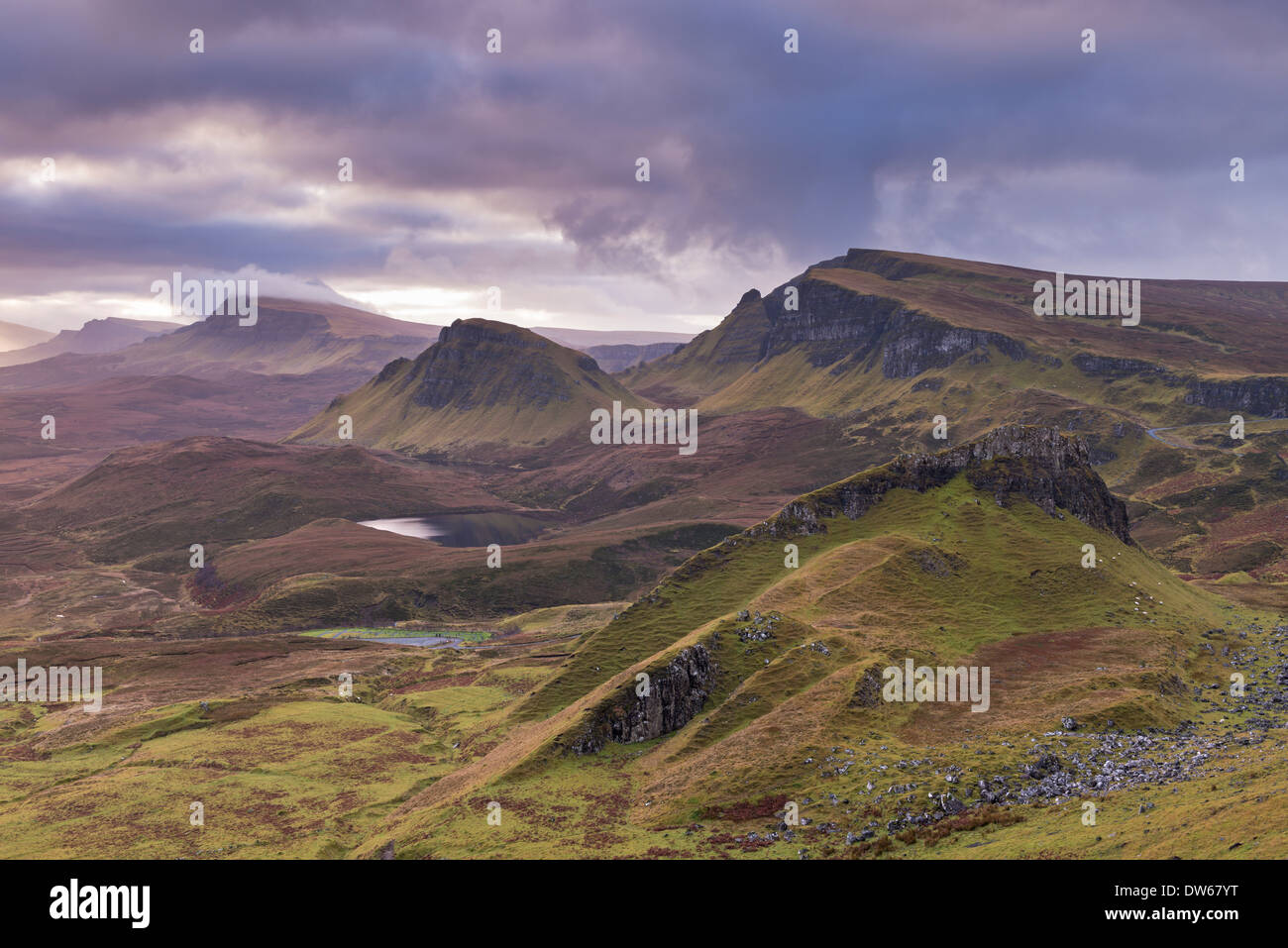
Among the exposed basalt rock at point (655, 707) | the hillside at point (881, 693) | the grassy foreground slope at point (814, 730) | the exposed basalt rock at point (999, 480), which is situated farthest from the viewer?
the exposed basalt rock at point (999, 480)

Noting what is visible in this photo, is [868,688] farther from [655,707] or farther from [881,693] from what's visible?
[655,707]

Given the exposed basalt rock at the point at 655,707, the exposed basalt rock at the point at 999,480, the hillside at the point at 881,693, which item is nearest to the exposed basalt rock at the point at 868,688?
the hillside at the point at 881,693

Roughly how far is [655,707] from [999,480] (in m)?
68.4

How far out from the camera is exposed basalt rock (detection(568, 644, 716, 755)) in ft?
282

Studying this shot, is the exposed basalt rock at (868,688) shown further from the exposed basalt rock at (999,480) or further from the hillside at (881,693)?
the exposed basalt rock at (999,480)

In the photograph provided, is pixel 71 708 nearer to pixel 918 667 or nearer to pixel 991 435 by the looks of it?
pixel 918 667

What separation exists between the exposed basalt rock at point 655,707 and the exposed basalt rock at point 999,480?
4229cm

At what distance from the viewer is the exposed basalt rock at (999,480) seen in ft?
412

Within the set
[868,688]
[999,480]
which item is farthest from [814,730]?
[999,480]

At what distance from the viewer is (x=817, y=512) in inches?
4961
